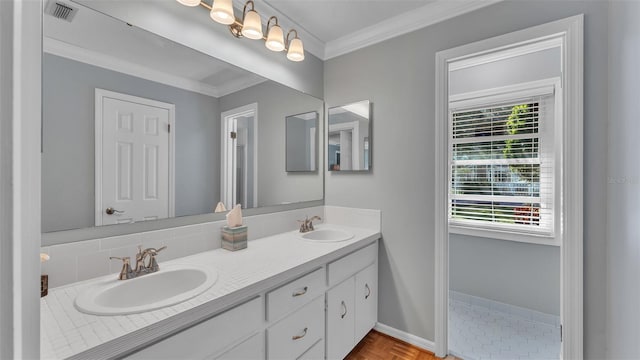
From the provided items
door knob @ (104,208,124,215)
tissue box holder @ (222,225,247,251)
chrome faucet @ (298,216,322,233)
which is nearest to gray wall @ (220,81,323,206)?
chrome faucet @ (298,216,322,233)

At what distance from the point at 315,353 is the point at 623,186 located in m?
1.56

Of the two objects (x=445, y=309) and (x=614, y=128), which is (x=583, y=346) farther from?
(x=614, y=128)

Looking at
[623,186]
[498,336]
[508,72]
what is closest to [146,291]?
[623,186]

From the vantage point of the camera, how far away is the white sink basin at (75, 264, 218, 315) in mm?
953

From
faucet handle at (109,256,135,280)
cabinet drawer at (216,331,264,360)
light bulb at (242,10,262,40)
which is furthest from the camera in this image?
light bulb at (242,10,262,40)

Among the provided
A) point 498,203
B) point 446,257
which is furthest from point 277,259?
point 498,203

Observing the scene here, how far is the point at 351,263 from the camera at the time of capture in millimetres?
1843

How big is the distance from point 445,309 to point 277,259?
122 cm

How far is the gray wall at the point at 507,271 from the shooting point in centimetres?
228

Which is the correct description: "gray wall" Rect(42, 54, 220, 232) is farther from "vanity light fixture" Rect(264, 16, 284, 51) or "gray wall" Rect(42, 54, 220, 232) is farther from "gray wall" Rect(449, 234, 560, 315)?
"gray wall" Rect(449, 234, 560, 315)

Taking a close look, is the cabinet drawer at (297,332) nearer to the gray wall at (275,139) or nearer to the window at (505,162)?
the gray wall at (275,139)

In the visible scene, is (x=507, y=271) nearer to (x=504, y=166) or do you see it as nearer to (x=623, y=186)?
(x=504, y=166)

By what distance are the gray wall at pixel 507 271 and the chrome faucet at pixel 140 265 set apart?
8.40 ft

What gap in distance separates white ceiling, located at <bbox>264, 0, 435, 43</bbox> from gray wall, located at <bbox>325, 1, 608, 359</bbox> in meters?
0.18
